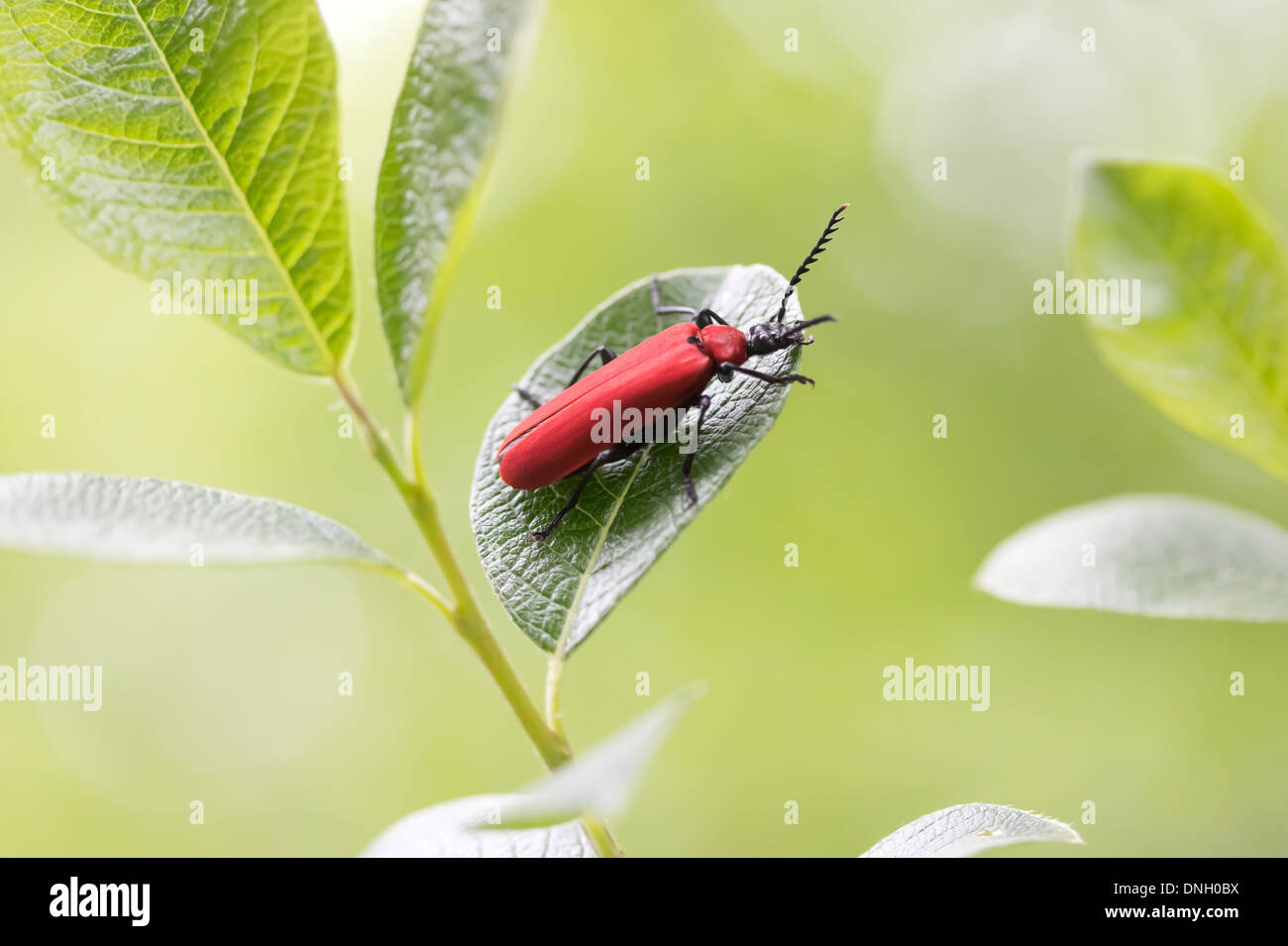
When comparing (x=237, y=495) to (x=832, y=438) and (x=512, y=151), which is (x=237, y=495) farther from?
(x=512, y=151)

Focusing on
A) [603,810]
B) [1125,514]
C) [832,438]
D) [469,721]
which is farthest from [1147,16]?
[603,810]

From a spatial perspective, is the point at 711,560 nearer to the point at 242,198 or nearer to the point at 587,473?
the point at 587,473

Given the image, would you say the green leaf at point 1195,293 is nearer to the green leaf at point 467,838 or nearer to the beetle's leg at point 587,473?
the beetle's leg at point 587,473

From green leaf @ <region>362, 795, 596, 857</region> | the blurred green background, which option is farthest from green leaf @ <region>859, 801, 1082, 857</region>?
the blurred green background

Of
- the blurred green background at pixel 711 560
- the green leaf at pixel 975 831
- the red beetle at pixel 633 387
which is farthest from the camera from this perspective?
the blurred green background at pixel 711 560

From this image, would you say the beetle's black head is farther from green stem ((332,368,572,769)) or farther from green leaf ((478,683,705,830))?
green leaf ((478,683,705,830))

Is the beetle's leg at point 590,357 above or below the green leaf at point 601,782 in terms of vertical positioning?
above

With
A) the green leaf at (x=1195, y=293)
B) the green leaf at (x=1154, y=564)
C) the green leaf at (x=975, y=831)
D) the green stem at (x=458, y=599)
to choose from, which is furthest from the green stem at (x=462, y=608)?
the green leaf at (x=1195, y=293)
